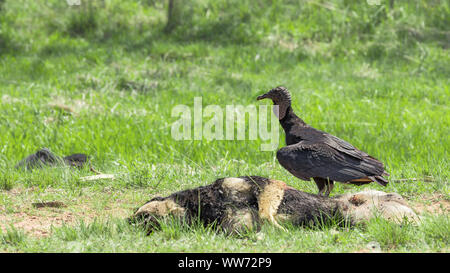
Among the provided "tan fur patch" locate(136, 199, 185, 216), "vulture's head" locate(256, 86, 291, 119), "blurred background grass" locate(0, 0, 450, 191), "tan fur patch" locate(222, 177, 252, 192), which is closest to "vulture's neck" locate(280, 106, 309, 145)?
"vulture's head" locate(256, 86, 291, 119)

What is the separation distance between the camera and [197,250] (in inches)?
146

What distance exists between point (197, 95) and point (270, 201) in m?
5.58

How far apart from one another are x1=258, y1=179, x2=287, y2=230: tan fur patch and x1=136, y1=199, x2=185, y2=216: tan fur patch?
1.96 ft

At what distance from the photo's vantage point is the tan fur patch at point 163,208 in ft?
14.1

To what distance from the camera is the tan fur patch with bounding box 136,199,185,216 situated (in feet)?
14.1

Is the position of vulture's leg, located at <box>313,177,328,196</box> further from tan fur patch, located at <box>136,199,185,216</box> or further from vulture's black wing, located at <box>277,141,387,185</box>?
tan fur patch, located at <box>136,199,185,216</box>

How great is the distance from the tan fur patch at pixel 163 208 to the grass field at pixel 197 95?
20 centimetres

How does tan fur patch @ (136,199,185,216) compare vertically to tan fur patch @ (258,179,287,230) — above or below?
below

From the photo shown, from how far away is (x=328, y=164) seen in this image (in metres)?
4.68

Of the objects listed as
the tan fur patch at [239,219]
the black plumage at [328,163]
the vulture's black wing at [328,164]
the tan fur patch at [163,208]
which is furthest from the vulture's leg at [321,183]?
the tan fur patch at [163,208]

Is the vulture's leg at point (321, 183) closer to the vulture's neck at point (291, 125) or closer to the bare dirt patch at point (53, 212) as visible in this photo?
the vulture's neck at point (291, 125)

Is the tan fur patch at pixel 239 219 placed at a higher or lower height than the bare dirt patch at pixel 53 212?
higher

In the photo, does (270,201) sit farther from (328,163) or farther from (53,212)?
(53,212)

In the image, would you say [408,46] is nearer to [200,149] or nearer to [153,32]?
[153,32]
